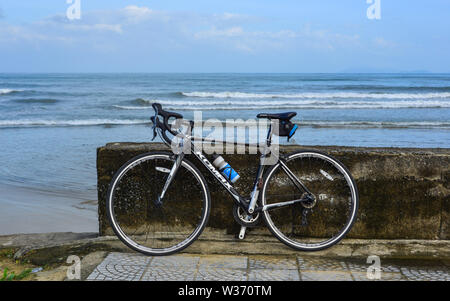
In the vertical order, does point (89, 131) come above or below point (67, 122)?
below

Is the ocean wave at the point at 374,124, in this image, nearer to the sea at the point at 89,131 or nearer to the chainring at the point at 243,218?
the sea at the point at 89,131

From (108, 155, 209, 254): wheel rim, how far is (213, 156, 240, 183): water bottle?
0.35 metres

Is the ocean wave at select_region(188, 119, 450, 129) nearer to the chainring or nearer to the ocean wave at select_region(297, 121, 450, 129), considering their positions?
the ocean wave at select_region(297, 121, 450, 129)

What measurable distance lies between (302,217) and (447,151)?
1.39 meters

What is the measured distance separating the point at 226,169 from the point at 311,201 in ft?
2.34

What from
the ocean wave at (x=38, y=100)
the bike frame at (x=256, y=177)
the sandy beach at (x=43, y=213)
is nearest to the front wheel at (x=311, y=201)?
the bike frame at (x=256, y=177)

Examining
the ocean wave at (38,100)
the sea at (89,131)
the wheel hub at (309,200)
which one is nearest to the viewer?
the wheel hub at (309,200)

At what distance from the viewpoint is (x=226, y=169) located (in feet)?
11.7

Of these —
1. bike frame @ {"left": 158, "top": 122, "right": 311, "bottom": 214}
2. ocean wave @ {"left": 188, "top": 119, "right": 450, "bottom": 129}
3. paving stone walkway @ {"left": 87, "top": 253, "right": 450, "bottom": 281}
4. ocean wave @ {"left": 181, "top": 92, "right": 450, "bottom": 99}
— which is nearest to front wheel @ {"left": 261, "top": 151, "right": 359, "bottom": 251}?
bike frame @ {"left": 158, "top": 122, "right": 311, "bottom": 214}

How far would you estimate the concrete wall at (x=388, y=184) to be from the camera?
12.4ft

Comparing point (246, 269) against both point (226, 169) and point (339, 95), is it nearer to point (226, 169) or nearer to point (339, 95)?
point (226, 169)

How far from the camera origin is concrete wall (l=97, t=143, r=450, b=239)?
3.79 metres

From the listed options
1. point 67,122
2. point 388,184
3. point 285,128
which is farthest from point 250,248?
point 67,122

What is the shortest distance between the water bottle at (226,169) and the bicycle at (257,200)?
0.10 ft
